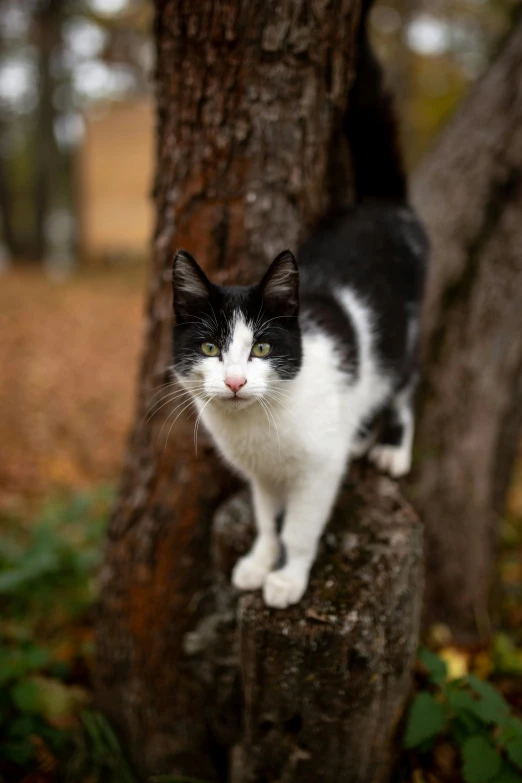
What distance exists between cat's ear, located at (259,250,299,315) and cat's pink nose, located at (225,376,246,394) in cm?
27

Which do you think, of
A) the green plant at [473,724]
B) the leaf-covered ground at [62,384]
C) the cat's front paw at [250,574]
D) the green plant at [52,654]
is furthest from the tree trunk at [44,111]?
the green plant at [473,724]

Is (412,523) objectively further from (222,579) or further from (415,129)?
(415,129)

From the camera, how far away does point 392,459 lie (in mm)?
2393

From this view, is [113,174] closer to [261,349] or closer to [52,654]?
[52,654]

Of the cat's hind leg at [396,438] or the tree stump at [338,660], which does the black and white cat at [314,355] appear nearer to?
the cat's hind leg at [396,438]

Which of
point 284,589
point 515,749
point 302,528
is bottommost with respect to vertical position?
point 515,749

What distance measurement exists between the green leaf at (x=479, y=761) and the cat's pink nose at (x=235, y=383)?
129 centimetres

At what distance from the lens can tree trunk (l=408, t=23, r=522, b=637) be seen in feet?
8.84

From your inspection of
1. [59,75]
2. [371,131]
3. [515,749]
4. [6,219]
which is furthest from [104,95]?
[515,749]

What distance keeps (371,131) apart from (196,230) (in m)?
0.82

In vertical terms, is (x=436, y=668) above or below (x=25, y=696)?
above

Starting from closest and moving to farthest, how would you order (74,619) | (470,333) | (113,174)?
(470,333) < (74,619) < (113,174)

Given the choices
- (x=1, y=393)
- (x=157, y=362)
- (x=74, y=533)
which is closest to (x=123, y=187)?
(x=1, y=393)

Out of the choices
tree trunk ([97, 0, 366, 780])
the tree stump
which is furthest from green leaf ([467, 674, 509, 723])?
tree trunk ([97, 0, 366, 780])
